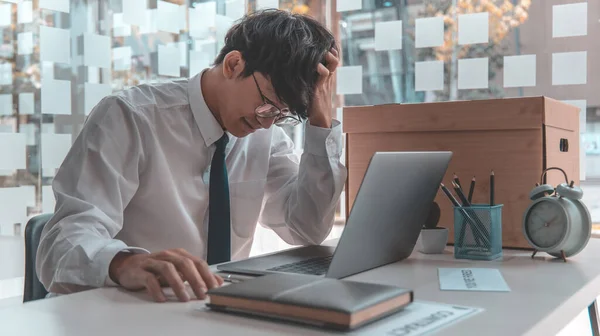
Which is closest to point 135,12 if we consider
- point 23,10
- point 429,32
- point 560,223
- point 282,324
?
point 23,10

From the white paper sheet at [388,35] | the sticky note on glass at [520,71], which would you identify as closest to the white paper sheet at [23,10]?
the white paper sheet at [388,35]

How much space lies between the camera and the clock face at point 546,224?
1338 mm

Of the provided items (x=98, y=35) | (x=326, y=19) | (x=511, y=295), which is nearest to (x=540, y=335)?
(x=511, y=295)

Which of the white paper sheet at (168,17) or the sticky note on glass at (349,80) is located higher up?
the white paper sheet at (168,17)

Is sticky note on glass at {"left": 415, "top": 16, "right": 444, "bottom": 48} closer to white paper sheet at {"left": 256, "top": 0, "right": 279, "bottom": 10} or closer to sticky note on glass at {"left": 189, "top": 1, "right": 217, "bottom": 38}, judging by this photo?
white paper sheet at {"left": 256, "top": 0, "right": 279, "bottom": 10}

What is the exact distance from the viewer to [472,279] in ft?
3.59

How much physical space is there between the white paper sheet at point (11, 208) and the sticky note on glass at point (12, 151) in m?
0.10

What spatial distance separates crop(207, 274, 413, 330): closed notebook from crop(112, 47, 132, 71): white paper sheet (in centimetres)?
232

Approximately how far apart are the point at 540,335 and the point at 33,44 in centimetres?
244

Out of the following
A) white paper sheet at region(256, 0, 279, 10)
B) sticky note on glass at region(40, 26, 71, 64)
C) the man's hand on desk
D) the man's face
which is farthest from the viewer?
white paper sheet at region(256, 0, 279, 10)

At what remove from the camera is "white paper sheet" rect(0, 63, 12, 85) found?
2.57 meters

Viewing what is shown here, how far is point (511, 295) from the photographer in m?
0.97

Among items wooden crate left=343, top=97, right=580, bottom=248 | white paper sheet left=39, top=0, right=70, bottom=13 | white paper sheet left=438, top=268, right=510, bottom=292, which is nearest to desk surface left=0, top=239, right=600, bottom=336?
white paper sheet left=438, top=268, right=510, bottom=292

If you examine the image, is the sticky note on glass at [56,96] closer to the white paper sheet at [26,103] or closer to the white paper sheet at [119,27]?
the white paper sheet at [26,103]
